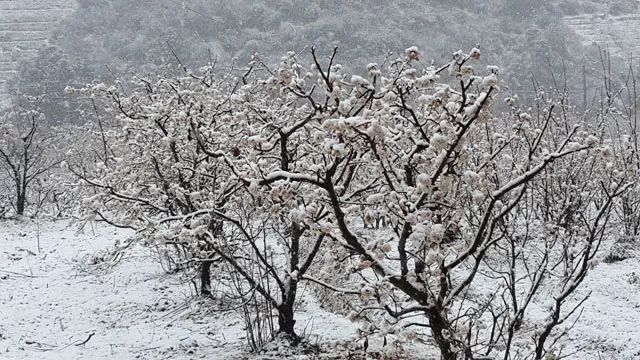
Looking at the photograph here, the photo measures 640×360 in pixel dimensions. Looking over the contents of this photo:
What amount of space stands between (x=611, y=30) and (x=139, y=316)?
48.4 meters

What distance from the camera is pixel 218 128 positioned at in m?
A: 8.10

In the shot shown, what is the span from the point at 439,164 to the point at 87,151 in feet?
68.1

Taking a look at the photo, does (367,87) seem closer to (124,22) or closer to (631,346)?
(631,346)

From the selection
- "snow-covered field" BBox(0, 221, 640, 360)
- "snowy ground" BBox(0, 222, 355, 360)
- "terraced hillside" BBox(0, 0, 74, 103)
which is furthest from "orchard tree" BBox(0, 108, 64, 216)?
"terraced hillside" BBox(0, 0, 74, 103)

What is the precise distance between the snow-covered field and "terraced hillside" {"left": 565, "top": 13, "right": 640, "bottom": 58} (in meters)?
38.2

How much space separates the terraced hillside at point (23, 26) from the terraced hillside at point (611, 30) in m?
42.8

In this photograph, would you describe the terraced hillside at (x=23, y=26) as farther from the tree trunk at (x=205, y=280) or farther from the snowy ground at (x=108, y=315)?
the tree trunk at (x=205, y=280)

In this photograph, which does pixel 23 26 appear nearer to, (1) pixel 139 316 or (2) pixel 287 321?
(1) pixel 139 316

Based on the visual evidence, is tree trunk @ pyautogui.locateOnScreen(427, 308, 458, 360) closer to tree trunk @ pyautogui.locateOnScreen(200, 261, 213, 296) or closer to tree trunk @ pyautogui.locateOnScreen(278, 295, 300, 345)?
tree trunk @ pyautogui.locateOnScreen(278, 295, 300, 345)

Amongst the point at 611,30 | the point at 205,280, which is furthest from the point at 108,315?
the point at 611,30

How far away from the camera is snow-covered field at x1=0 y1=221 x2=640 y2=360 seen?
6.11 m

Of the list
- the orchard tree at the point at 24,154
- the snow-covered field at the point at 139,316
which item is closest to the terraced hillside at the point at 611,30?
the orchard tree at the point at 24,154

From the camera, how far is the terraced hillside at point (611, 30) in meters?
41.8

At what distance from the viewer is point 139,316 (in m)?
7.48
